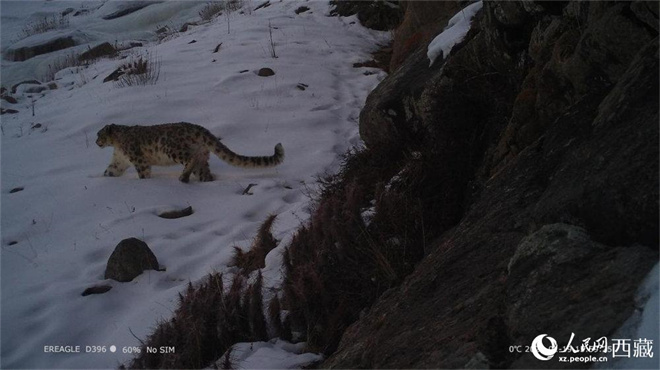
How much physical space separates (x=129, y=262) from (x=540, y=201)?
420 cm

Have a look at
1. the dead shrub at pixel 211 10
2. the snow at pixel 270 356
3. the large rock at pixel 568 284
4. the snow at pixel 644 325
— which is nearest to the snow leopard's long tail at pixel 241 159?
the snow at pixel 270 356

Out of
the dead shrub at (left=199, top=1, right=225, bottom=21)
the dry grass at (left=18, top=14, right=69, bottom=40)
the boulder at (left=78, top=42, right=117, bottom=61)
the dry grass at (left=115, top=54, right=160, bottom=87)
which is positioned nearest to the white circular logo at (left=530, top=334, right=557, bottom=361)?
the dry grass at (left=115, top=54, right=160, bottom=87)

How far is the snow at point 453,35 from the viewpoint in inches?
244

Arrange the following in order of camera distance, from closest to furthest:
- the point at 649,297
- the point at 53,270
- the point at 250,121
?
the point at 649,297 → the point at 53,270 → the point at 250,121

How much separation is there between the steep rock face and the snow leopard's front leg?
5144 mm

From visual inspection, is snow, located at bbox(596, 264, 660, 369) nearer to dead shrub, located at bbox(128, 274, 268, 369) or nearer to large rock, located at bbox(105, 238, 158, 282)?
dead shrub, located at bbox(128, 274, 268, 369)

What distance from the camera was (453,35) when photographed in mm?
6336

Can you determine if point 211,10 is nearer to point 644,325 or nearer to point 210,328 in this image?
point 210,328

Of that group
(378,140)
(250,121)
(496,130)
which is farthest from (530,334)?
(250,121)

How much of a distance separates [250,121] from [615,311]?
28.5 ft

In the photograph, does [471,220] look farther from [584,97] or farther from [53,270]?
[53,270]

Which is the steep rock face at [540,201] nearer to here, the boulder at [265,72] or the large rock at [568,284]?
the large rock at [568,284]

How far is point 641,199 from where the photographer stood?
206 centimetres

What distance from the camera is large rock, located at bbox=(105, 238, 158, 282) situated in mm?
5643
